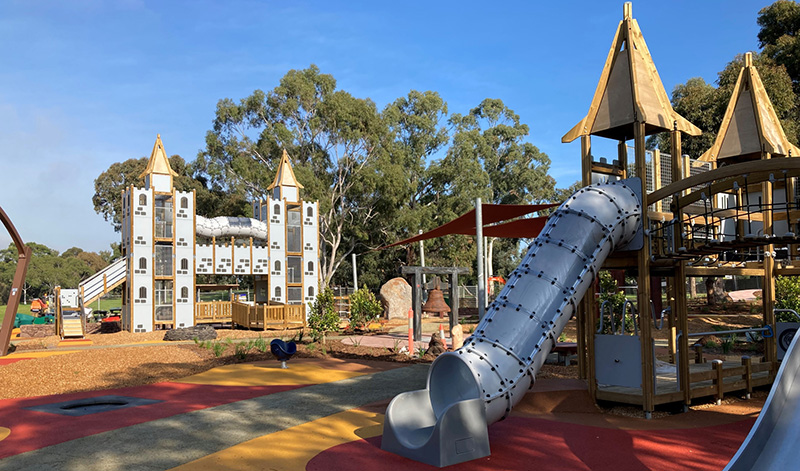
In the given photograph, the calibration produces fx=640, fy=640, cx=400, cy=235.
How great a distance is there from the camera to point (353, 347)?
18688mm

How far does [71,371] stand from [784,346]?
14386 millimetres

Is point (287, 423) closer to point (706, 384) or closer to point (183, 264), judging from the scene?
point (706, 384)

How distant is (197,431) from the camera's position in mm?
8461

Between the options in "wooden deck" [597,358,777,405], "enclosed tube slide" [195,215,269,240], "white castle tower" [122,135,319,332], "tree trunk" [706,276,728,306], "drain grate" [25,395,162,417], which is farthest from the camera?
"tree trunk" [706,276,728,306]

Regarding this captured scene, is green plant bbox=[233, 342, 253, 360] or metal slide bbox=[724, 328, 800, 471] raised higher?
metal slide bbox=[724, 328, 800, 471]

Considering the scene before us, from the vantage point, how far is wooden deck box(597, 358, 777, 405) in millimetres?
9195

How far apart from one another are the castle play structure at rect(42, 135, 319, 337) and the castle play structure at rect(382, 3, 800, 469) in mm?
19125

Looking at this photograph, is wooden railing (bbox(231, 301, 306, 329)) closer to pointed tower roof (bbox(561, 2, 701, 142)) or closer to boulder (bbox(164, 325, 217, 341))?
boulder (bbox(164, 325, 217, 341))

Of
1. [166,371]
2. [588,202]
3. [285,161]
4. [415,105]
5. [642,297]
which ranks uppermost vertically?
[415,105]

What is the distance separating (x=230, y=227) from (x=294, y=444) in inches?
974

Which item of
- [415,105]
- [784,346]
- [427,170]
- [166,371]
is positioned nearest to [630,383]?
[784,346]

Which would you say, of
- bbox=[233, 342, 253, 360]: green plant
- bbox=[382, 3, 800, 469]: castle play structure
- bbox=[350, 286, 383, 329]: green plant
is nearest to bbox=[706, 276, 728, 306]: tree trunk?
bbox=[350, 286, 383, 329]: green plant

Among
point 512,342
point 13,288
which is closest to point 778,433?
point 512,342

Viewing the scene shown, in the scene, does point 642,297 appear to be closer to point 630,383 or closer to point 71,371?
point 630,383
